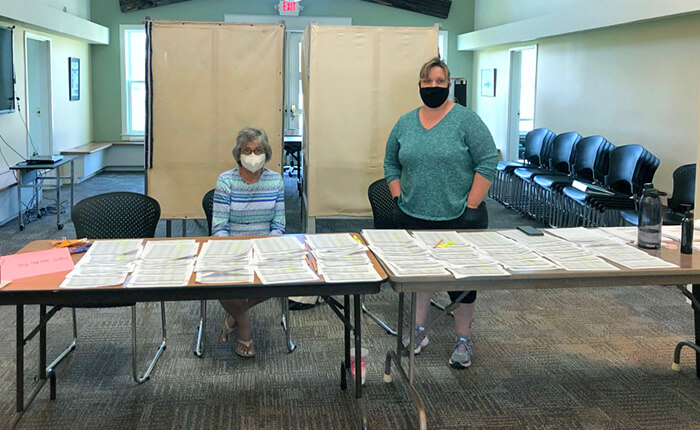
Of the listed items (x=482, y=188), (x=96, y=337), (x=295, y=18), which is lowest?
(x=96, y=337)

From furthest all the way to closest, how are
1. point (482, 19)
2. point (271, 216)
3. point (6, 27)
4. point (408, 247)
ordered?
point (482, 19), point (6, 27), point (271, 216), point (408, 247)

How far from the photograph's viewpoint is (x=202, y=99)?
493 cm

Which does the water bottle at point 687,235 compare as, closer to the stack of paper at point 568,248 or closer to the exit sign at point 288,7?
the stack of paper at point 568,248

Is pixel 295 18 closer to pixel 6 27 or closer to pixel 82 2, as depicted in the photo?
pixel 82 2

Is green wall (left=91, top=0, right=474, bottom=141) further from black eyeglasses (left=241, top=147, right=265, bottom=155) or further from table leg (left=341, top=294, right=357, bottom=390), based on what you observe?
table leg (left=341, top=294, right=357, bottom=390)

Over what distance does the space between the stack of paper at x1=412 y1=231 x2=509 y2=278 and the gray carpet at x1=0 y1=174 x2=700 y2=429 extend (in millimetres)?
714

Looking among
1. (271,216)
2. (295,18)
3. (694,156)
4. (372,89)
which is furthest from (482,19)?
(271,216)

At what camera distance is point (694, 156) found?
18.7ft

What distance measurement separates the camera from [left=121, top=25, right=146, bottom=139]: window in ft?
36.1

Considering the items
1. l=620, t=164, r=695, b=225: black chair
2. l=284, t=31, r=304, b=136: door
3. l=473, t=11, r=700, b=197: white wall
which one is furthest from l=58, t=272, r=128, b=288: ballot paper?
l=284, t=31, r=304, b=136: door

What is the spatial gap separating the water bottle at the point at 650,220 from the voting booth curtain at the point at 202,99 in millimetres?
2736

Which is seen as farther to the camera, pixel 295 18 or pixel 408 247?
pixel 295 18

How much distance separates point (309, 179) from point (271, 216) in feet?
4.71

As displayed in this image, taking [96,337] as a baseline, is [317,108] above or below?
above
